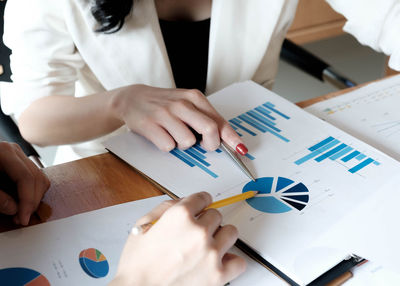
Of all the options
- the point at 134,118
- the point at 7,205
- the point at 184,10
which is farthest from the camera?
the point at 184,10

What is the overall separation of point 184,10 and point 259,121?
1.17 feet

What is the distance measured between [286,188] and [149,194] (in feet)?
0.58

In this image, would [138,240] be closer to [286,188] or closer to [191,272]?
[191,272]

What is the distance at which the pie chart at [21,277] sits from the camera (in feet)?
1.38

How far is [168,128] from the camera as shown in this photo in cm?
58

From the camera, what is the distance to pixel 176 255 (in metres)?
0.39

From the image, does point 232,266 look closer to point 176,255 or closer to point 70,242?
point 176,255

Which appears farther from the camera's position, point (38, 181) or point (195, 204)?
point (38, 181)

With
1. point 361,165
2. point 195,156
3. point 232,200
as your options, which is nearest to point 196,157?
point 195,156

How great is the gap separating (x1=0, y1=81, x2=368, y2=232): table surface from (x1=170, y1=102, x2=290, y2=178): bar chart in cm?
6

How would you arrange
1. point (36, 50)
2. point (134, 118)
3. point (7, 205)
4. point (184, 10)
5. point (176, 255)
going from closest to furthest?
point (176, 255) < point (7, 205) < point (134, 118) < point (36, 50) < point (184, 10)

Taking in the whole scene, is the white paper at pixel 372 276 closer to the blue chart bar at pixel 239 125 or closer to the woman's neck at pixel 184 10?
the blue chart bar at pixel 239 125

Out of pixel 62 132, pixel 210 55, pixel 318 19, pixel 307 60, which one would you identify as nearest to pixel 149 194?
pixel 62 132

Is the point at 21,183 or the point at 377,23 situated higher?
the point at 377,23
